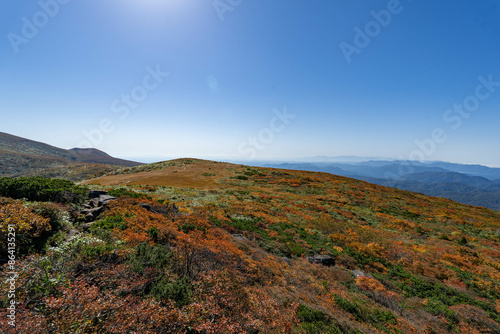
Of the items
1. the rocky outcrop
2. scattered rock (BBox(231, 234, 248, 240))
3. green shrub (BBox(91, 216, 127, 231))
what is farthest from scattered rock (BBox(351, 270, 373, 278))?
the rocky outcrop

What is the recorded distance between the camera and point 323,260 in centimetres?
1364

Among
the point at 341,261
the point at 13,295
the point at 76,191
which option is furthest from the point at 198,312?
the point at 76,191

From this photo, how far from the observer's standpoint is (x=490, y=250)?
19688 mm

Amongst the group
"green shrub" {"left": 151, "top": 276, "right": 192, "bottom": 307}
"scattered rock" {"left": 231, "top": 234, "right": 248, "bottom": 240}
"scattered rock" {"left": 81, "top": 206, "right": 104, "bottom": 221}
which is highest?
"scattered rock" {"left": 81, "top": 206, "right": 104, "bottom": 221}

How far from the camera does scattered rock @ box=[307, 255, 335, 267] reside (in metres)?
13.6

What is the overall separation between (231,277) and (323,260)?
29.0ft

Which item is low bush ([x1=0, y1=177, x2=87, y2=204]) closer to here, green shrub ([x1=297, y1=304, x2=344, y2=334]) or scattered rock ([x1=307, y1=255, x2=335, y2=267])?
green shrub ([x1=297, y1=304, x2=344, y2=334])

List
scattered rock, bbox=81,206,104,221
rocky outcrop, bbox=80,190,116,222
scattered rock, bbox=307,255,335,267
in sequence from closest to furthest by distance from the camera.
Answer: scattered rock, bbox=81,206,104,221
rocky outcrop, bbox=80,190,116,222
scattered rock, bbox=307,255,335,267

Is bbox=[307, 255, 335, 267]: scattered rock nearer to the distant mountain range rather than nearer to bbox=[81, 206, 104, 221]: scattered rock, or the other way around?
bbox=[81, 206, 104, 221]: scattered rock

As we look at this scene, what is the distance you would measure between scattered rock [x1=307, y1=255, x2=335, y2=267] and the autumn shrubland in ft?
1.52

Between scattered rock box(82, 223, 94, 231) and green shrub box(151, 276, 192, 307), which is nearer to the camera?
green shrub box(151, 276, 192, 307)

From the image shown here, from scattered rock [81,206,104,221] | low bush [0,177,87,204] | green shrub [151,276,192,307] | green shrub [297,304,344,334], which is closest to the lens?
green shrub [151,276,192,307]

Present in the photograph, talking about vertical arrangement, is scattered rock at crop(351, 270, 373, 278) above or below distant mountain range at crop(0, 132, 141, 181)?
below

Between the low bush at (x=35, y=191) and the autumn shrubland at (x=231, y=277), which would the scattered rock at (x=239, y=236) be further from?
the low bush at (x=35, y=191)
